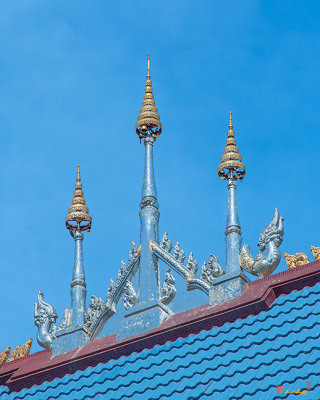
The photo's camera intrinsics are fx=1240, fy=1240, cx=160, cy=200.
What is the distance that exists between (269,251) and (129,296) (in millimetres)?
2653

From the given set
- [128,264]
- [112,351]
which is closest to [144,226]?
[128,264]

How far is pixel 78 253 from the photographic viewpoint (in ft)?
73.9

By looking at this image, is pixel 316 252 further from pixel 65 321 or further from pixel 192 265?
pixel 65 321

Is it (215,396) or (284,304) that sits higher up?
(284,304)

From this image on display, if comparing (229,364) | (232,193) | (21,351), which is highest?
(232,193)

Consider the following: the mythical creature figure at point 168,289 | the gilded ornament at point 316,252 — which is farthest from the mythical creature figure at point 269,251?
the mythical creature figure at point 168,289

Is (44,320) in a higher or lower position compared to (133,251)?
lower

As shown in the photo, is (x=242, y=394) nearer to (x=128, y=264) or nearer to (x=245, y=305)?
(x=245, y=305)

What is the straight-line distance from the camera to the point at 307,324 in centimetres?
1834

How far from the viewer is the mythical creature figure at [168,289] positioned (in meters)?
20.7

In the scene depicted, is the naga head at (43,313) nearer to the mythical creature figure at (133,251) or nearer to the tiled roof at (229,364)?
the tiled roof at (229,364)

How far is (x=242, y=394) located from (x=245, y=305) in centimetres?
212

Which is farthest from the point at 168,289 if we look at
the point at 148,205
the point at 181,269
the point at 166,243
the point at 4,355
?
the point at 4,355

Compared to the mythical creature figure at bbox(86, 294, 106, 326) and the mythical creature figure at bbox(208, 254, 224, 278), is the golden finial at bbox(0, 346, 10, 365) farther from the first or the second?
the mythical creature figure at bbox(208, 254, 224, 278)
